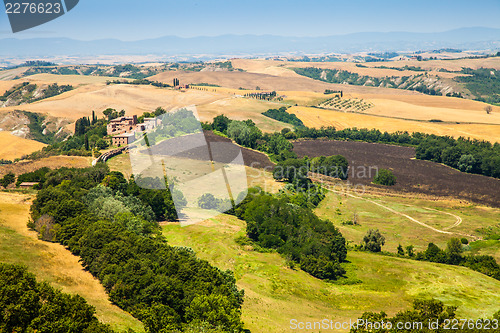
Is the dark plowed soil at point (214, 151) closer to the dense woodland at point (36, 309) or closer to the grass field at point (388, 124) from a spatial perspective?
the grass field at point (388, 124)

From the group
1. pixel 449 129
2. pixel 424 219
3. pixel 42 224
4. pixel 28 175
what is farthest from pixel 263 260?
pixel 449 129

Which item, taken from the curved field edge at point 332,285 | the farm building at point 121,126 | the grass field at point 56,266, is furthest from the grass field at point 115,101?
the grass field at point 56,266

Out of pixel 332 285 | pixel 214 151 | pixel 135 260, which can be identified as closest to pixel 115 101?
pixel 214 151

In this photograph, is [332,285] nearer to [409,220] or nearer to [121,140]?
[409,220]

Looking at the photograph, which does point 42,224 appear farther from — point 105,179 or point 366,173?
point 366,173

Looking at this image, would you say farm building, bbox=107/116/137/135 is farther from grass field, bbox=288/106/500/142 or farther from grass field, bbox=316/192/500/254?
grass field, bbox=288/106/500/142

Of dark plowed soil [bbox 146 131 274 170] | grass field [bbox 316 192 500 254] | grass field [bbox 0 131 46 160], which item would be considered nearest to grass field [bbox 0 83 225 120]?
grass field [bbox 0 131 46 160]
